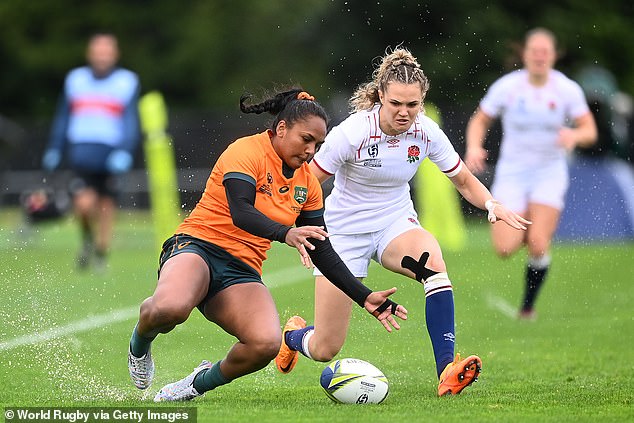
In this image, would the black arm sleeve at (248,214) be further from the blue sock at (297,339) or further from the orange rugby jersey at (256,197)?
the blue sock at (297,339)

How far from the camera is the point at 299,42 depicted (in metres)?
33.6

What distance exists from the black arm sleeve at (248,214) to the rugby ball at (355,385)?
89 centimetres

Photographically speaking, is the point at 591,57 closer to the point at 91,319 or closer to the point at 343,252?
the point at 91,319

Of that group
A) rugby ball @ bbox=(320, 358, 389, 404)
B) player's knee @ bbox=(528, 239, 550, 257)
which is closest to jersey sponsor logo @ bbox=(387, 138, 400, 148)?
rugby ball @ bbox=(320, 358, 389, 404)

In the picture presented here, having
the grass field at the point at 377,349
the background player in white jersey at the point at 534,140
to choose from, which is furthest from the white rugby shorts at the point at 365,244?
the background player in white jersey at the point at 534,140

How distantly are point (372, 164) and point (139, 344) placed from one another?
1705 mm

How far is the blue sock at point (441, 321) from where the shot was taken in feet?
23.1

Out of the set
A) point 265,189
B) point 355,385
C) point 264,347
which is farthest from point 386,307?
point 265,189

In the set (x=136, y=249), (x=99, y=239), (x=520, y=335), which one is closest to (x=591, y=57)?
(x=136, y=249)

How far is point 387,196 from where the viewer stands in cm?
754

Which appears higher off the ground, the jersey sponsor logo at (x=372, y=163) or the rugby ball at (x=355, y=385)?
the jersey sponsor logo at (x=372, y=163)

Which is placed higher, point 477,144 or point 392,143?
point 392,143

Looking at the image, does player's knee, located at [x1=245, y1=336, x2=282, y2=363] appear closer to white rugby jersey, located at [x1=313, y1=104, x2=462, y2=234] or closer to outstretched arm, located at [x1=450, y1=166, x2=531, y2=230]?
white rugby jersey, located at [x1=313, y1=104, x2=462, y2=234]

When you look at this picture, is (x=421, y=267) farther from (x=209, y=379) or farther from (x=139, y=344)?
(x=139, y=344)
